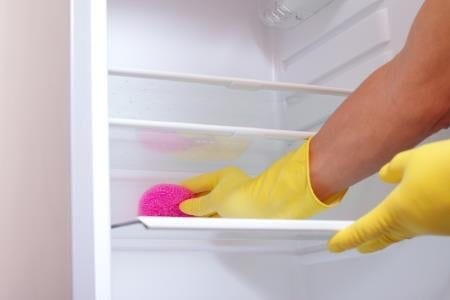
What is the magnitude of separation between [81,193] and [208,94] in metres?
0.41

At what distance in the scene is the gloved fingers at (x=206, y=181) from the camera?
4.09 feet

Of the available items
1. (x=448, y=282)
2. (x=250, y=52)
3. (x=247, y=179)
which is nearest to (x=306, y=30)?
(x=250, y=52)

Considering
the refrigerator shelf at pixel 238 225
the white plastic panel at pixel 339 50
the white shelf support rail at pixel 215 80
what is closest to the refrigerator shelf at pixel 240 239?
the refrigerator shelf at pixel 238 225

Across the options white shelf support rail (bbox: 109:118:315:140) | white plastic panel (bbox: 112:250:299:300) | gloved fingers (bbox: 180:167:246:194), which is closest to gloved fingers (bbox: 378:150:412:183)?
white shelf support rail (bbox: 109:118:315:140)

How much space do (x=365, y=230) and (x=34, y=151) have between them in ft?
2.79

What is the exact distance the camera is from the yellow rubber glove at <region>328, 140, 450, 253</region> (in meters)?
0.63

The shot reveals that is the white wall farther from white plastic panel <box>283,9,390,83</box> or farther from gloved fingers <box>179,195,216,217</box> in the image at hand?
white plastic panel <box>283,9,390,83</box>

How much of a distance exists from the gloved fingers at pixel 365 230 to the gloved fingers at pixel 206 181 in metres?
0.53

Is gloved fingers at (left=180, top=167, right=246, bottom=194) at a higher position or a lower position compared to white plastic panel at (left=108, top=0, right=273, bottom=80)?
lower

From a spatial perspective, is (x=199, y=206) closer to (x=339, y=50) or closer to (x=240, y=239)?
(x=240, y=239)

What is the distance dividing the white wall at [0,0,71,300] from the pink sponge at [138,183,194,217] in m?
0.17

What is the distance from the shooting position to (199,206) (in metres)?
1.21

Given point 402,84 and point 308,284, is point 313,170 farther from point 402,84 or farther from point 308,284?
point 308,284

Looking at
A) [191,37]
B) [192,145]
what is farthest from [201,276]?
[191,37]
